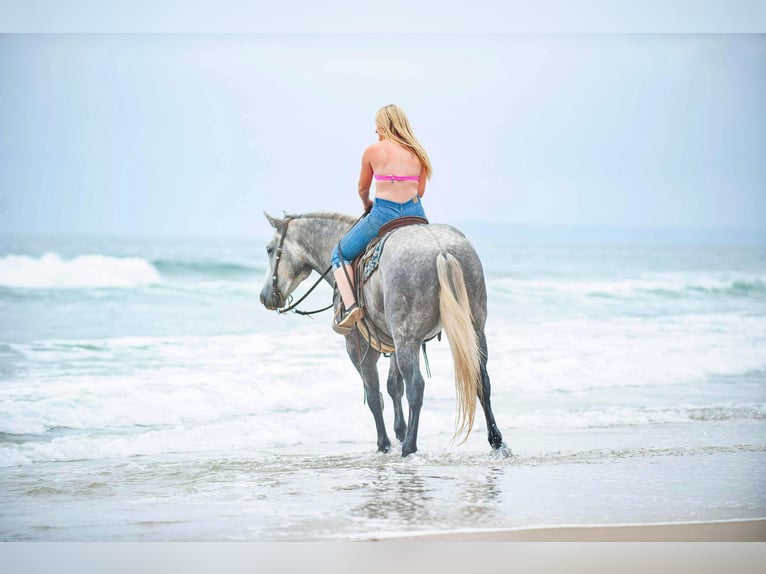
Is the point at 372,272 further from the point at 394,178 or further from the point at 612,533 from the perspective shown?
the point at 612,533

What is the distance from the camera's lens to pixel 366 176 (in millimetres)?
4664

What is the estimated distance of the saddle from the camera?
4559 millimetres

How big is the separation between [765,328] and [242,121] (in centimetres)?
591

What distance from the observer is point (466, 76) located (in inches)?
257

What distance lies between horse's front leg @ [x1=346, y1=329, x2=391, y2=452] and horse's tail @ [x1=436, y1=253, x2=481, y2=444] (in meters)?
0.71

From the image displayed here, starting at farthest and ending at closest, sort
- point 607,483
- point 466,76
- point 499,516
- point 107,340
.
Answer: point 107,340
point 466,76
point 607,483
point 499,516

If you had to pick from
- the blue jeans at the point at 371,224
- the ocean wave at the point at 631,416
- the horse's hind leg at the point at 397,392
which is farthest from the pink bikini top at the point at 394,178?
the ocean wave at the point at 631,416

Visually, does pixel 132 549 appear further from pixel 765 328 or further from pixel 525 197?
pixel 765 328

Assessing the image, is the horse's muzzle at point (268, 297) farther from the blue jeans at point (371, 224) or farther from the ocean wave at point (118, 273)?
Answer: the ocean wave at point (118, 273)

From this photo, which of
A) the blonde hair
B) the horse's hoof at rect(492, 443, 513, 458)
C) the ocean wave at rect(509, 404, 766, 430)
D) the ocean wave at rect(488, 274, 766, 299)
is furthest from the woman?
the ocean wave at rect(488, 274, 766, 299)

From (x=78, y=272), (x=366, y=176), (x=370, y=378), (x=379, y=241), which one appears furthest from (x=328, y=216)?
(x=78, y=272)

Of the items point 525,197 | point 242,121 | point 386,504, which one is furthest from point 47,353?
point 386,504

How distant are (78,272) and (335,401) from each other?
6.91m

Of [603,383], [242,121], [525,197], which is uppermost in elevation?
[242,121]
